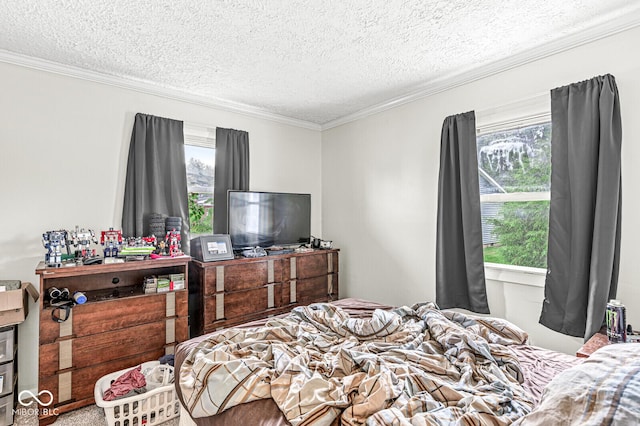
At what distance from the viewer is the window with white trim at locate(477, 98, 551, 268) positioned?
2.60 metres

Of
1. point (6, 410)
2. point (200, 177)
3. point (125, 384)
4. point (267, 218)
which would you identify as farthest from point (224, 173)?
point (6, 410)

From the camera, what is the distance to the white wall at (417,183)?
2121 mm

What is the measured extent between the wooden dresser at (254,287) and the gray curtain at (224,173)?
572 mm

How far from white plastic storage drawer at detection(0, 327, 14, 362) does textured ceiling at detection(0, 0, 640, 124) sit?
2.02m

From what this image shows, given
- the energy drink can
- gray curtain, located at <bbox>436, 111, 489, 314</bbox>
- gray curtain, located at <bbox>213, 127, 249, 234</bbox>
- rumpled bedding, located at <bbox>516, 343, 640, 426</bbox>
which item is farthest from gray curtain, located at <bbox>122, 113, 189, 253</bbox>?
the energy drink can

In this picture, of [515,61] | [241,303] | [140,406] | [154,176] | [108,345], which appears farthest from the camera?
[241,303]

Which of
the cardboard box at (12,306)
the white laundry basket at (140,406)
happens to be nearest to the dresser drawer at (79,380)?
the white laundry basket at (140,406)

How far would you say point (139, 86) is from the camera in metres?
3.06

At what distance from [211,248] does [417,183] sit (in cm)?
212

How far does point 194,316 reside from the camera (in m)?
3.19

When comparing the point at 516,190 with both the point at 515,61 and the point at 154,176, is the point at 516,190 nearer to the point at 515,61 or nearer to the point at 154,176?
the point at 515,61

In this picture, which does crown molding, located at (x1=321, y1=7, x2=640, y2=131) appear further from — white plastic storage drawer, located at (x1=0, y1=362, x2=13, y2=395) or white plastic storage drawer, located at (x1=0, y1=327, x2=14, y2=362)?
white plastic storage drawer, located at (x1=0, y1=362, x2=13, y2=395)

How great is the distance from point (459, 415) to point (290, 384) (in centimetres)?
63

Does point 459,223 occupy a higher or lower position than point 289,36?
lower
